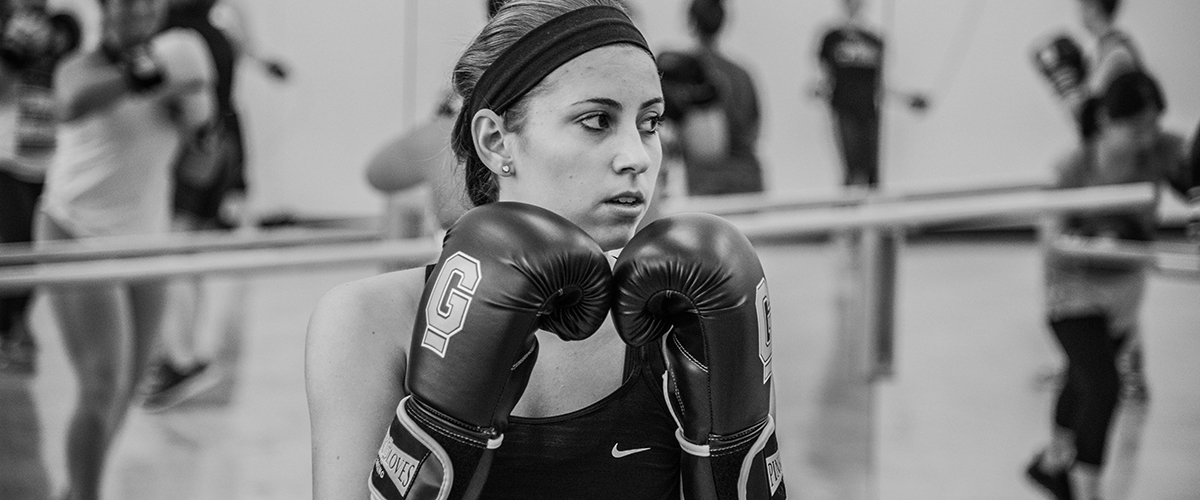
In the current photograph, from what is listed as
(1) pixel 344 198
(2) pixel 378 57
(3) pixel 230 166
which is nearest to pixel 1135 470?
(3) pixel 230 166

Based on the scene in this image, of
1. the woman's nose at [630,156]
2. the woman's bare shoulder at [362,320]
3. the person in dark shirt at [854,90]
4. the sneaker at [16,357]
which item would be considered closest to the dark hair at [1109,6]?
the woman's nose at [630,156]

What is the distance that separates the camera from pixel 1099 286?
8.86 ft

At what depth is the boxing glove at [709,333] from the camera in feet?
3.18

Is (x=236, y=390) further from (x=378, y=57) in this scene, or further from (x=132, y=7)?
(x=378, y=57)

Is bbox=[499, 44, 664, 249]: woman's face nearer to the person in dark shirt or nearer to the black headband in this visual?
the black headband

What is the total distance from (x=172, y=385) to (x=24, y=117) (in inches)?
36.1

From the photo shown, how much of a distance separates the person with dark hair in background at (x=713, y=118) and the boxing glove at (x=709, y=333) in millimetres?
3117

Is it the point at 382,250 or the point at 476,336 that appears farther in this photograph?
the point at 382,250

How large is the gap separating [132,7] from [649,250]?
2044mm

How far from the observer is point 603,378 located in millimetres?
1136

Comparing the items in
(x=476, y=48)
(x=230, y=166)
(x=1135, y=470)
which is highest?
(x=476, y=48)

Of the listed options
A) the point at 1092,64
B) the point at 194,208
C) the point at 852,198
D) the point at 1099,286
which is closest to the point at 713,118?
the point at 852,198

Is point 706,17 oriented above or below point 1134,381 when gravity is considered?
above

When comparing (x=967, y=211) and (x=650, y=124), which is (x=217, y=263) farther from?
(x=967, y=211)
